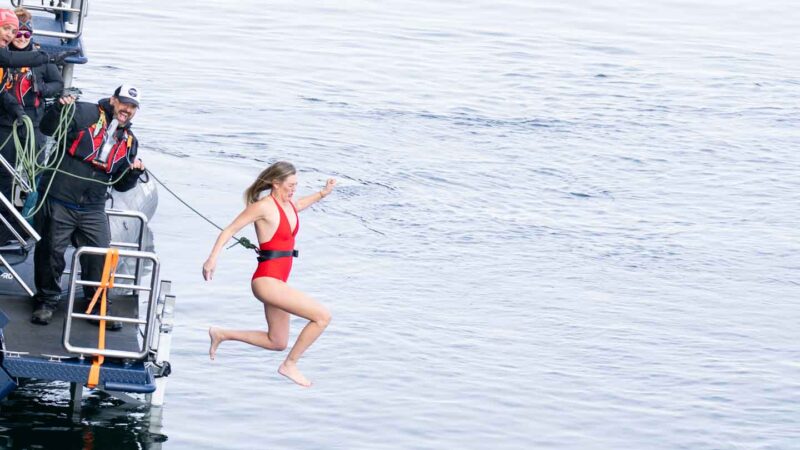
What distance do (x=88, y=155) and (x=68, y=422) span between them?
3472mm

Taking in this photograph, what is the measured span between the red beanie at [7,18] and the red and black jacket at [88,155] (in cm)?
83

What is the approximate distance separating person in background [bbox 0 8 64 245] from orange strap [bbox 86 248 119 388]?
1.75m

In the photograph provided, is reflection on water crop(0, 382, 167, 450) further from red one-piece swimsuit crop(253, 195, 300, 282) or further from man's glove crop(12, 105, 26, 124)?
red one-piece swimsuit crop(253, 195, 300, 282)

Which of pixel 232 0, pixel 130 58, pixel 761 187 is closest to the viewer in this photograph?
pixel 761 187

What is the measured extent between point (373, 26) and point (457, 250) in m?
21.4

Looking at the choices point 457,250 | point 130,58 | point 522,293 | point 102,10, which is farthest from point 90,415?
point 102,10

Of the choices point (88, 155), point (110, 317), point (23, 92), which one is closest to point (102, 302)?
point (110, 317)

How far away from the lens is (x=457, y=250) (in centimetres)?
2386

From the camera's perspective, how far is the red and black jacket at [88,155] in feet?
38.3

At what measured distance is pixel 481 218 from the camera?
25.9 m

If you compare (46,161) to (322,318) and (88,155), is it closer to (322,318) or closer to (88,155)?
(88,155)

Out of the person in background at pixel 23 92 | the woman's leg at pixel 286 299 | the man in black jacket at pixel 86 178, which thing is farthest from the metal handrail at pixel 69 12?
the woman's leg at pixel 286 299

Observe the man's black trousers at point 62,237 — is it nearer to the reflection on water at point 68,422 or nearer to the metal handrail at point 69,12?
the reflection on water at point 68,422

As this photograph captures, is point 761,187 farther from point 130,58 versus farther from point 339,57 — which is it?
point 130,58
